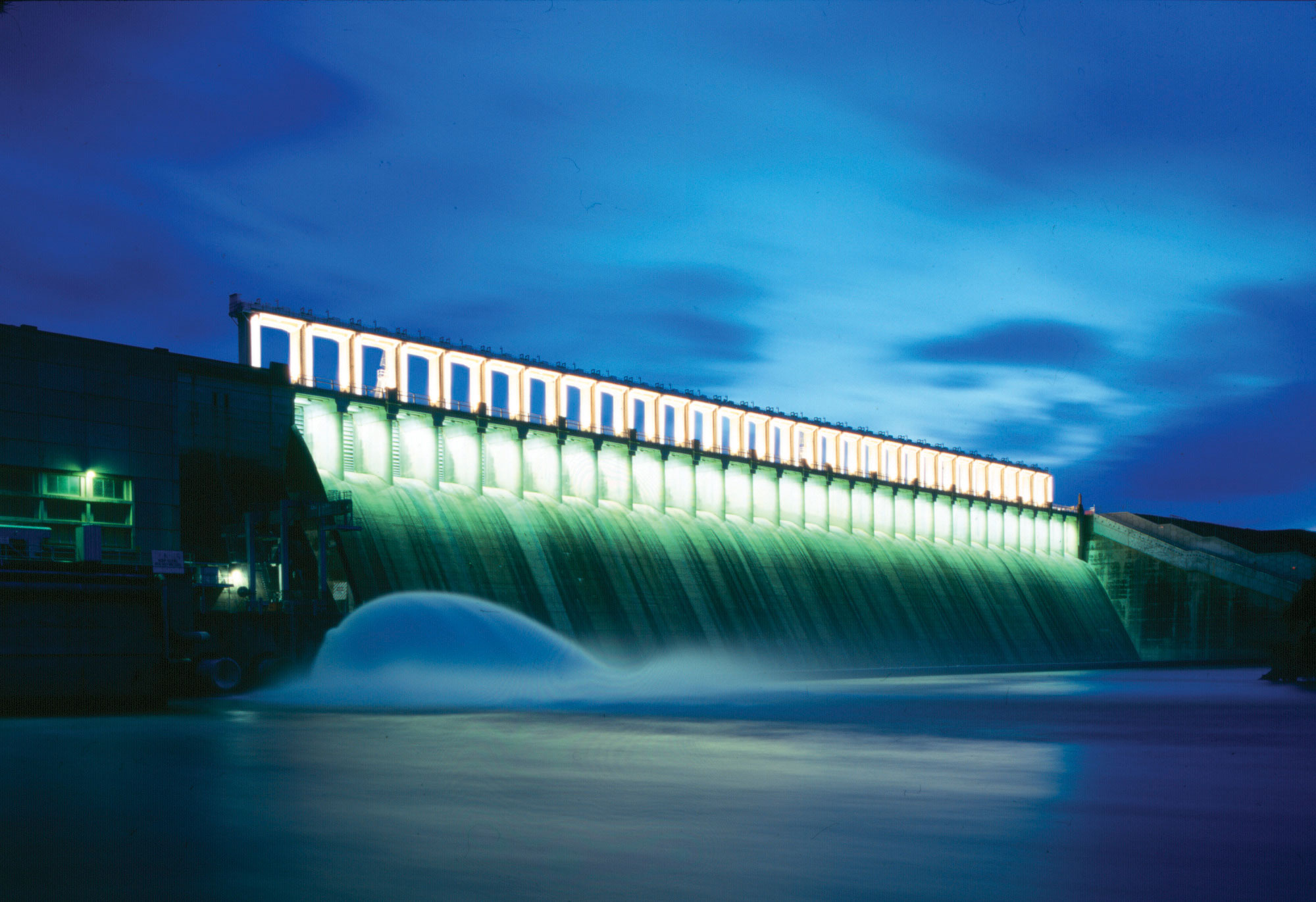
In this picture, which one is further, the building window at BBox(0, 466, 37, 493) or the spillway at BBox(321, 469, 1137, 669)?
the spillway at BBox(321, 469, 1137, 669)

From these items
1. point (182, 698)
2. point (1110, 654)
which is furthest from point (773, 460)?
point (182, 698)

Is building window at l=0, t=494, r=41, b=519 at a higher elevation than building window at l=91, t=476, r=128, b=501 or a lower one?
lower

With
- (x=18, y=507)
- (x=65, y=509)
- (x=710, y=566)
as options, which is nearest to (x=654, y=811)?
(x=18, y=507)

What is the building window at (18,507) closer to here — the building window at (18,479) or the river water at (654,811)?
the building window at (18,479)

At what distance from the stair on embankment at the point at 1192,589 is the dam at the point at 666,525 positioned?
8.76 feet

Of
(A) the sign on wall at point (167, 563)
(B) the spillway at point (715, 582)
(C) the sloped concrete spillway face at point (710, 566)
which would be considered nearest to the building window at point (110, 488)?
(B) the spillway at point (715, 582)

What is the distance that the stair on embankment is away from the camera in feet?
372

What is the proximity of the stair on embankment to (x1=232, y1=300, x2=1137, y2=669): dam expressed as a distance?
2670 millimetres

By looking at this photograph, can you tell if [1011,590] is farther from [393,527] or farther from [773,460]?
[393,527]

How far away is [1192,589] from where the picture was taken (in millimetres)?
120000

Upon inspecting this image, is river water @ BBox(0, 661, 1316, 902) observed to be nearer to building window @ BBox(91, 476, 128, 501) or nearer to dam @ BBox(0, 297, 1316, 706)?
dam @ BBox(0, 297, 1316, 706)

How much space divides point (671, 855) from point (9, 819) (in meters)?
8.29

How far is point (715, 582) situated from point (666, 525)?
18.1ft

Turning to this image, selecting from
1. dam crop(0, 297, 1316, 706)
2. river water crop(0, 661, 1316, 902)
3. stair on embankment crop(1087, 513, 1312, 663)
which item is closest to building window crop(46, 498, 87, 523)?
dam crop(0, 297, 1316, 706)
